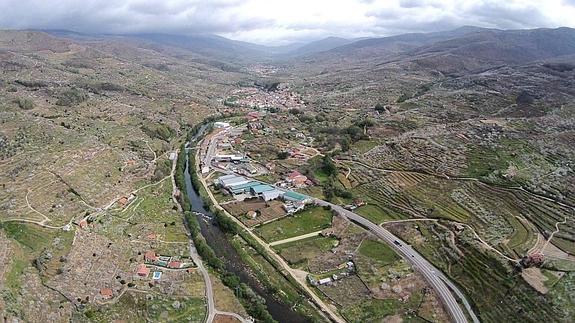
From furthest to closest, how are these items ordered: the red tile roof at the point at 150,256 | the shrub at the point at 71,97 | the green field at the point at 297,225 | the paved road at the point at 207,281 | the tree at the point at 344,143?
the shrub at the point at 71,97, the tree at the point at 344,143, the green field at the point at 297,225, the red tile roof at the point at 150,256, the paved road at the point at 207,281

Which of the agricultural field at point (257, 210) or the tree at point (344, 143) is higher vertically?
the tree at point (344, 143)

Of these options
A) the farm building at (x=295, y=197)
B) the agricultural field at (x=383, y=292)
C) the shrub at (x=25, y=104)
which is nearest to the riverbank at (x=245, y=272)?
the agricultural field at (x=383, y=292)

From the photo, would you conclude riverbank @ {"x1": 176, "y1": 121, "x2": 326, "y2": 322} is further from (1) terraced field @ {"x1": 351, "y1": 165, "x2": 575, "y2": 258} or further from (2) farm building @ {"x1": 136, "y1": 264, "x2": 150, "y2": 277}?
(1) terraced field @ {"x1": 351, "y1": 165, "x2": 575, "y2": 258}

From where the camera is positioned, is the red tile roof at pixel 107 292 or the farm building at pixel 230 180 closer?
the red tile roof at pixel 107 292

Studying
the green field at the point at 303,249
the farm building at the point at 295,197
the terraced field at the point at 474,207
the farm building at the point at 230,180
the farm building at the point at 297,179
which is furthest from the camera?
the farm building at the point at 297,179

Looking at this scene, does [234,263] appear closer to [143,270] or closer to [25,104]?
[143,270]

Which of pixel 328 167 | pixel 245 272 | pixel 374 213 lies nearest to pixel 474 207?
pixel 374 213

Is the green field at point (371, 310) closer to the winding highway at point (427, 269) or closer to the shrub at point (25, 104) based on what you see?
the winding highway at point (427, 269)
